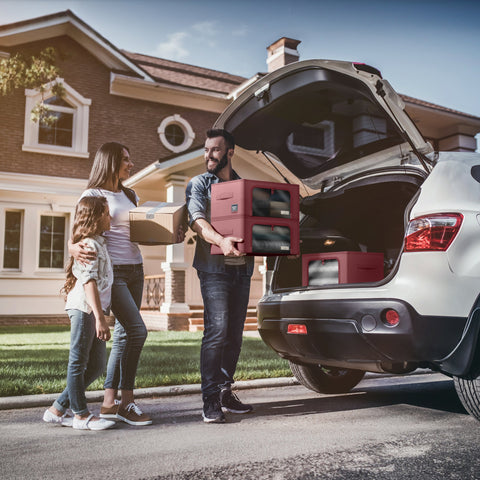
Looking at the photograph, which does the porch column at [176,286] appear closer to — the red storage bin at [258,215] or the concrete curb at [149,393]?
the concrete curb at [149,393]

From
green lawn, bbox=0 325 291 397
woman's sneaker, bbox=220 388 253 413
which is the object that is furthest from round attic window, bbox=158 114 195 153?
woman's sneaker, bbox=220 388 253 413

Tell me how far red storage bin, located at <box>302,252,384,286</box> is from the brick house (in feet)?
28.4

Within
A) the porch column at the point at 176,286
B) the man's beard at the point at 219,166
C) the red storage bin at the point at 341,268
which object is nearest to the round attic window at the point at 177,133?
the porch column at the point at 176,286

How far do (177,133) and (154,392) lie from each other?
1276cm

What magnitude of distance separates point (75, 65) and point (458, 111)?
44.6ft

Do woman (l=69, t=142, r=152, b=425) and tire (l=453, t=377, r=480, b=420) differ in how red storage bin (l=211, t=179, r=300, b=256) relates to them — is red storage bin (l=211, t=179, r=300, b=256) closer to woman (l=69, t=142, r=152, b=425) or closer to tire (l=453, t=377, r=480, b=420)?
woman (l=69, t=142, r=152, b=425)

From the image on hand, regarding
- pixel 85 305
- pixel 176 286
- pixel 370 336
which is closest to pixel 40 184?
pixel 176 286

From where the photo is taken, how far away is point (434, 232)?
3.73m

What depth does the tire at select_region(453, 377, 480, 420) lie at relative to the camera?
12.7ft

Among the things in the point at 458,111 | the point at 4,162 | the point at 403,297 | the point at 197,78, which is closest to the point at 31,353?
the point at 403,297

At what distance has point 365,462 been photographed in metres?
3.35

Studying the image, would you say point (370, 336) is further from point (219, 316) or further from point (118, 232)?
point (118, 232)

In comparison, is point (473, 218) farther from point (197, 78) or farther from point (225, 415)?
point (197, 78)

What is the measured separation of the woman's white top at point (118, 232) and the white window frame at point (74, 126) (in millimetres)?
11741
